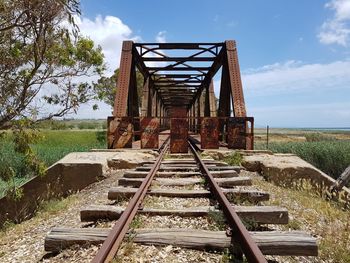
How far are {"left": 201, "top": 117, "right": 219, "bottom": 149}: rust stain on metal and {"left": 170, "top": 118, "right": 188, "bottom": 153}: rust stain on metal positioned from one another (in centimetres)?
56

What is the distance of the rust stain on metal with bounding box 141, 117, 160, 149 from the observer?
10.2 m

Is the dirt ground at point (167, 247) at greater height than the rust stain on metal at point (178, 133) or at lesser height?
lesser

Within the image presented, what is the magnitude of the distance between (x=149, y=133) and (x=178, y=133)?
2.89 ft

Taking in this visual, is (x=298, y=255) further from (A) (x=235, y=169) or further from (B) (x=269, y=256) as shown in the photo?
(A) (x=235, y=169)

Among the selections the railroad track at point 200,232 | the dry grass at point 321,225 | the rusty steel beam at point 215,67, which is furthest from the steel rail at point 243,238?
the rusty steel beam at point 215,67

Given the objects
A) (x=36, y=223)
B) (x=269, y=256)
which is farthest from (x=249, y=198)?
(x=36, y=223)

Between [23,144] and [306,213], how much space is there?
192 inches

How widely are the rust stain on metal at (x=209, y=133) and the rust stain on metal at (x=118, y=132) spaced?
2185 millimetres

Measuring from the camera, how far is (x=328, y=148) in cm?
1820

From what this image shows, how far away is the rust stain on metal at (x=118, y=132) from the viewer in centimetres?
986

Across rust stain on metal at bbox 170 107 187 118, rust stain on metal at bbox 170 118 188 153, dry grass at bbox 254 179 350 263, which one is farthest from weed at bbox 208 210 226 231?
rust stain on metal at bbox 170 107 187 118

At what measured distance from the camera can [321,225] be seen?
4070 millimetres

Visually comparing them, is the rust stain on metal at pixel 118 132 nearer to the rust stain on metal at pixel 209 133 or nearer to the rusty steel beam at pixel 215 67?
the rust stain on metal at pixel 209 133

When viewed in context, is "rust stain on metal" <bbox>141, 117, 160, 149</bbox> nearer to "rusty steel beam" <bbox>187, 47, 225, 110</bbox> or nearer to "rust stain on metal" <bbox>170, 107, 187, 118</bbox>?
"rust stain on metal" <bbox>170, 107, 187, 118</bbox>
